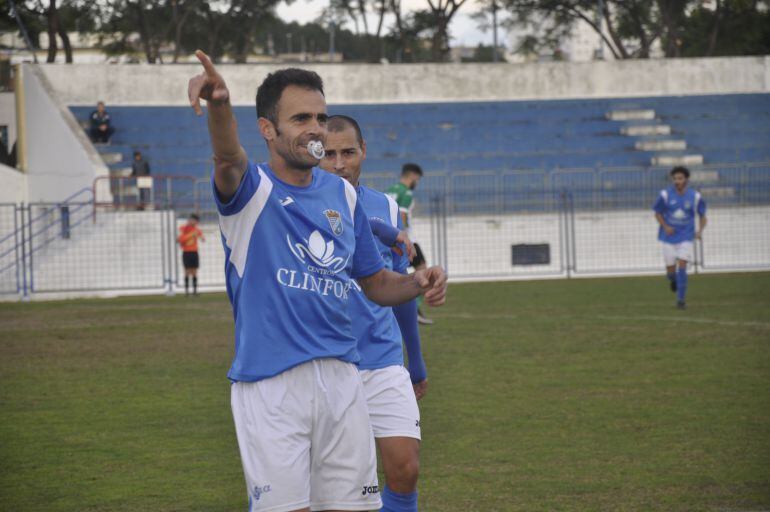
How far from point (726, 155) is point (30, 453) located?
98.6 feet

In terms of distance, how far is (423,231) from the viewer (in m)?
29.3

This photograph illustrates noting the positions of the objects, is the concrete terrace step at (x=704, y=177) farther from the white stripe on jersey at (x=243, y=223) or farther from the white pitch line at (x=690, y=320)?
the white stripe on jersey at (x=243, y=223)

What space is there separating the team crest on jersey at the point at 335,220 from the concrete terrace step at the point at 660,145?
105 ft

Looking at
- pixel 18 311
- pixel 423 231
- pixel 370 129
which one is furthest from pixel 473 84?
pixel 18 311

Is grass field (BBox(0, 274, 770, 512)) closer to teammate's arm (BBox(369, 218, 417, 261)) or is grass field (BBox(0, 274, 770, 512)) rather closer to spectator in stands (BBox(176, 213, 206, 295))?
teammate's arm (BBox(369, 218, 417, 261))

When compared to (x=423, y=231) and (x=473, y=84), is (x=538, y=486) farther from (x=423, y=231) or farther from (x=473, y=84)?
(x=473, y=84)

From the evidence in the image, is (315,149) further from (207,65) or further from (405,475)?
(405,475)

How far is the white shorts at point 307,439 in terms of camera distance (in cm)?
428

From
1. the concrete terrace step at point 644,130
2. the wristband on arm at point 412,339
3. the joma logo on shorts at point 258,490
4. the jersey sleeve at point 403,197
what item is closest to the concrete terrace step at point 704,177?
the concrete terrace step at point 644,130

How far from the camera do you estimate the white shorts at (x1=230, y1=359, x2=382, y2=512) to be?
14.0ft

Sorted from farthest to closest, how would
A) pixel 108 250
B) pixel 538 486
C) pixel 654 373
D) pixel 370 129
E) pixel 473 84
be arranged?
pixel 473 84 < pixel 370 129 < pixel 108 250 < pixel 654 373 < pixel 538 486

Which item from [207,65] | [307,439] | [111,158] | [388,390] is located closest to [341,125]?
[388,390]

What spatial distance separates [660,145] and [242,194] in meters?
32.7

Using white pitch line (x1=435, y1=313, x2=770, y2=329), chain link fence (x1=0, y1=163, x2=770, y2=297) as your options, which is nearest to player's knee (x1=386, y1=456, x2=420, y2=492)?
white pitch line (x1=435, y1=313, x2=770, y2=329)
